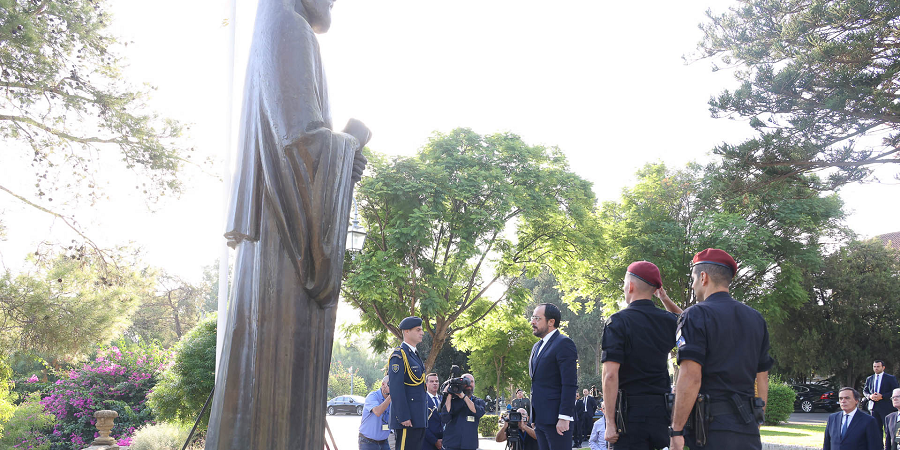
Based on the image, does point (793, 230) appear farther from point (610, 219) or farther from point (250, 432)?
point (250, 432)


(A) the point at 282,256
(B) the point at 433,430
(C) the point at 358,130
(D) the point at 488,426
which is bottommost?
(D) the point at 488,426

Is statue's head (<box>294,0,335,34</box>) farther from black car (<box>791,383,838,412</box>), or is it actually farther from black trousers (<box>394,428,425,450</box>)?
black car (<box>791,383,838,412</box>)

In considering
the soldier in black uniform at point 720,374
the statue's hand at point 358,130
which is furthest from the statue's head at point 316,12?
the soldier in black uniform at point 720,374

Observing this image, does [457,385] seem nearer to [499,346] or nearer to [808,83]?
[808,83]

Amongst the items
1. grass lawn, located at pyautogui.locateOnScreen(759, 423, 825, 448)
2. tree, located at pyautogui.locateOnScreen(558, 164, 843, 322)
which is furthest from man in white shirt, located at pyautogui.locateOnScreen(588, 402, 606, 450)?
tree, located at pyautogui.locateOnScreen(558, 164, 843, 322)

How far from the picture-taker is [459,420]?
8.34 meters

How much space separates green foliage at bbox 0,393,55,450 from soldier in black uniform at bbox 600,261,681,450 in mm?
15579

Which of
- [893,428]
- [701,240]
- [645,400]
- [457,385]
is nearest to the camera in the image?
[645,400]

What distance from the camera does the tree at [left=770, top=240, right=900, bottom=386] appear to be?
116 feet

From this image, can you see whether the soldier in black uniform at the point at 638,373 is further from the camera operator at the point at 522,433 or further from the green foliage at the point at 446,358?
the green foliage at the point at 446,358

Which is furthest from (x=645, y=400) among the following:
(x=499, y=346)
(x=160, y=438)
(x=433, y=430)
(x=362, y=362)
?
(x=362, y=362)

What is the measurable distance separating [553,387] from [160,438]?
490 inches

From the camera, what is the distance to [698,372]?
12.0 ft

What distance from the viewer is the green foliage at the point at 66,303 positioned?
34.7 feet
